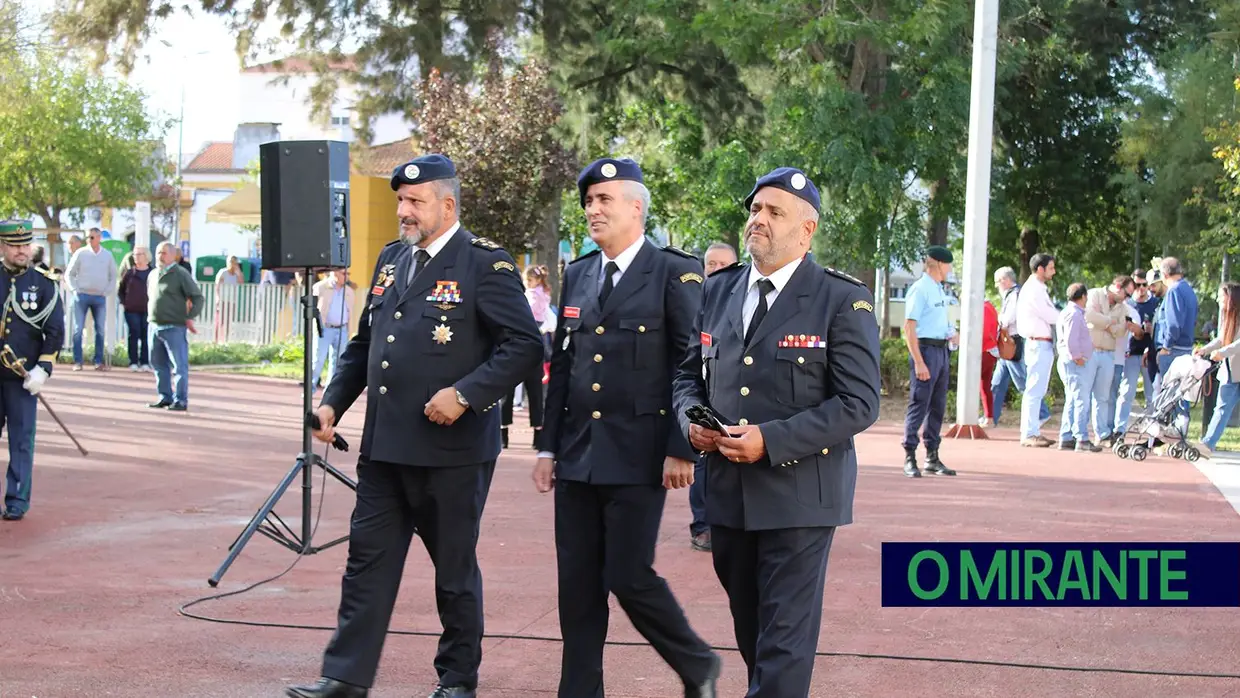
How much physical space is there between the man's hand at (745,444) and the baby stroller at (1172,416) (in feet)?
38.4

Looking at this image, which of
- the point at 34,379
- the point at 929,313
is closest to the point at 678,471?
the point at 34,379

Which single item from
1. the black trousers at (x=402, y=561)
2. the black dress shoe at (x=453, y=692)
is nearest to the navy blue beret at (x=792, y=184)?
the black trousers at (x=402, y=561)

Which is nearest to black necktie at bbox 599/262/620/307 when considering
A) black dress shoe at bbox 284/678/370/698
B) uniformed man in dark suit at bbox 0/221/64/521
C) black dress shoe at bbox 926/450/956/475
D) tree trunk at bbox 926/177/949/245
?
black dress shoe at bbox 284/678/370/698

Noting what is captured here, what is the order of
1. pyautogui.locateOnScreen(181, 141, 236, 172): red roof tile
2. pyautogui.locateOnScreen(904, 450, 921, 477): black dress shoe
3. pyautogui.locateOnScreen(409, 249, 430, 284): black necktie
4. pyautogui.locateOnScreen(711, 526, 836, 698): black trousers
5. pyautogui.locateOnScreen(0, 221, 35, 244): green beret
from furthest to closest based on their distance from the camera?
pyautogui.locateOnScreen(181, 141, 236, 172): red roof tile < pyautogui.locateOnScreen(904, 450, 921, 477): black dress shoe < pyautogui.locateOnScreen(0, 221, 35, 244): green beret < pyautogui.locateOnScreen(409, 249, 430, 284): black necktie < pyautogui.locateOnScreen(711, 526, 836, 698): black trousers

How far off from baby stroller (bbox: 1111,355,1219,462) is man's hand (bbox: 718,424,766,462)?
38.4 feet

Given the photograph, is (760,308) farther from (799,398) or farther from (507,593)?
(507,593)

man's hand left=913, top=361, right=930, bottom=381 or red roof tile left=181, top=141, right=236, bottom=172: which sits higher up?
red roof tile left=181, top=141, right=236, bottom=172

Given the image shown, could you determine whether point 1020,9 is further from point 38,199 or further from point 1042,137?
point 38,199

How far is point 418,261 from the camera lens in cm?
602

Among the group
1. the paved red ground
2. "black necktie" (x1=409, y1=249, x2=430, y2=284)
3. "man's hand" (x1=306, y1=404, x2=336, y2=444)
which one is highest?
"black necktie" (x1=409, y1=249, x2=430, y2=284)

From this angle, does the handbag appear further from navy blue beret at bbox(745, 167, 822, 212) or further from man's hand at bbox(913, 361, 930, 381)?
navy blue beret at bbox(745, 167, 822, 212)

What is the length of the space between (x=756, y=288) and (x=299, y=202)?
442 centimetres

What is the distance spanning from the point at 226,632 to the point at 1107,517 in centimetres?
687

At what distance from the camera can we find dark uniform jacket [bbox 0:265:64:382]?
10133 millimetres
